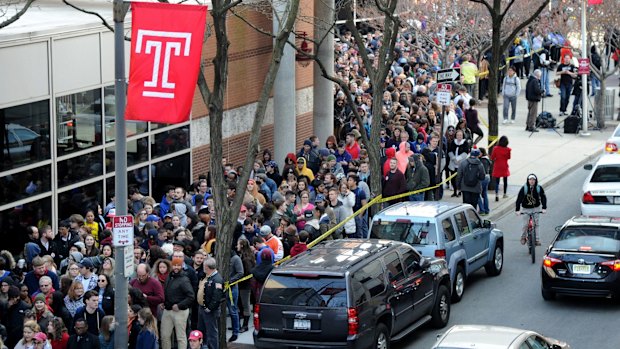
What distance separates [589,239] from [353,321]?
19.3 feet

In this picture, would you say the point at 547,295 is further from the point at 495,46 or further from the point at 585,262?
the point at 495,46

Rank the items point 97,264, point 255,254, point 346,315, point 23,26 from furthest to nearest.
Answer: point 23,26 < point 255,254 < point 97,264 < point 346,315

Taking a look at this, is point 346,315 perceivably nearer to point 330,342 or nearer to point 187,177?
point 330,342

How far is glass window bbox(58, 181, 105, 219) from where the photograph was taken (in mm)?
22469

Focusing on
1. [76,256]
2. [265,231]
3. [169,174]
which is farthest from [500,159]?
[76,256]

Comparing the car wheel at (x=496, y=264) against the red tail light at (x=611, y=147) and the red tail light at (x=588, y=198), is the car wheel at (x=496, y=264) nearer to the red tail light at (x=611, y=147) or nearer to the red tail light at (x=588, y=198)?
the red tail light at (x=588, y=198)

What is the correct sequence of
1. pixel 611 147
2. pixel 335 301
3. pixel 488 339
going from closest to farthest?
pixel 488 339 < pixel 335 301 < pixel 611 147

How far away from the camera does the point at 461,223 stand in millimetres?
21359

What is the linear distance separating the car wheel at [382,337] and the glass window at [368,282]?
52 centimetres

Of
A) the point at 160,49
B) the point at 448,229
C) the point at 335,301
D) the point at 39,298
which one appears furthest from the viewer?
the point at 448,229

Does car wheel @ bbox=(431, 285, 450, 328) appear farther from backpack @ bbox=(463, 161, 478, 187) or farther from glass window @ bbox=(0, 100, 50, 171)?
glass window @ bbox=(0, 100, 50, 171)

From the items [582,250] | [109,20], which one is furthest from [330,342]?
[109,20]

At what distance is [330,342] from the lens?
54.7ft

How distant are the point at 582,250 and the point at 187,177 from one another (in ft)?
33.1
